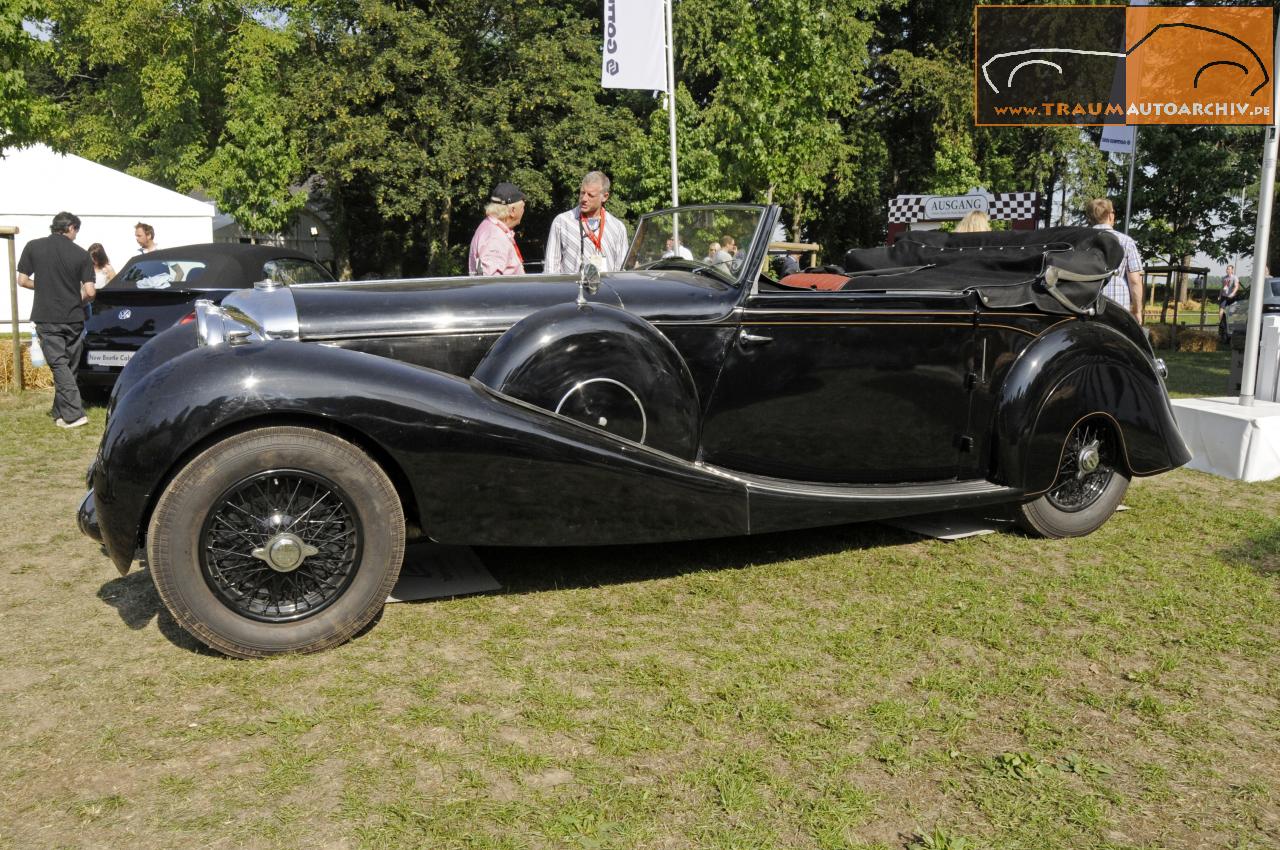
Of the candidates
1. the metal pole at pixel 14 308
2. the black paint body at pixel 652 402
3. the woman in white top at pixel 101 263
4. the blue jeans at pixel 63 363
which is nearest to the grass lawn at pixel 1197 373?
the black paint body at pixel 652 402

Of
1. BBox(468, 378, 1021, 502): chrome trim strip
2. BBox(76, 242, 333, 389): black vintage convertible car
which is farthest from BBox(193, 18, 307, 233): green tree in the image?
BBox(468, 378, 1021, 502): chrome trim strip

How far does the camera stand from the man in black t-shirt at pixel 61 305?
841 centimetres

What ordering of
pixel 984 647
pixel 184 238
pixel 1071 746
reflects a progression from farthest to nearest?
1. pixel 184 238
2. pixel 984 647
3. pixel 1071 746

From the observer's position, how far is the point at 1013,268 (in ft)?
16.3

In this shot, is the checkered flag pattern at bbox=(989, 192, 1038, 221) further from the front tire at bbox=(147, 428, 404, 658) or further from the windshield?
the front tire at bbox=(147, 428, 404, 658)

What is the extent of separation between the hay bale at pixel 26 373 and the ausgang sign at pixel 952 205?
688 inches

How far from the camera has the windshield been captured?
14.6ft

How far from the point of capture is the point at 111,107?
106 feet

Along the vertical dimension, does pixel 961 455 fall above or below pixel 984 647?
above

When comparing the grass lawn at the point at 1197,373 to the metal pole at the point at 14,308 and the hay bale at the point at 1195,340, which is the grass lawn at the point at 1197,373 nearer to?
the hay bale at the point at 1195,340

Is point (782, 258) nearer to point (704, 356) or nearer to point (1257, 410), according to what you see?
point (704, 356)

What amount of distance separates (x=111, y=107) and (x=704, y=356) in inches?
1373

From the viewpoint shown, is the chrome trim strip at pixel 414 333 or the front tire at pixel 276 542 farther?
the chrome trim strip at pixel 414 333

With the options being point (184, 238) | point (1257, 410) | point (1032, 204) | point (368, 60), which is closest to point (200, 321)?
point (1257, 410)
